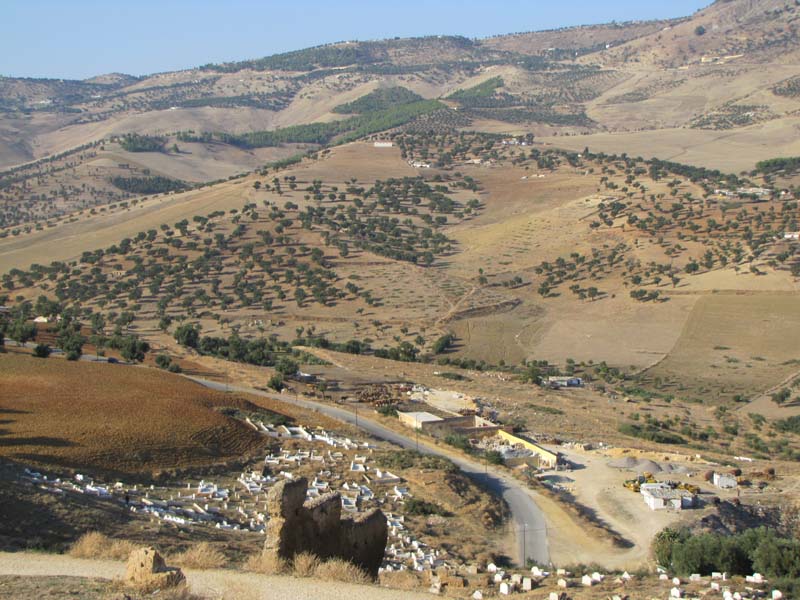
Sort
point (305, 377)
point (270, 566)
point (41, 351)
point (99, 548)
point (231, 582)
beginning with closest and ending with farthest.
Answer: point (231, 582) < point (270, 566) < point (99, 548) < point (41, 351) < point (305, 377)

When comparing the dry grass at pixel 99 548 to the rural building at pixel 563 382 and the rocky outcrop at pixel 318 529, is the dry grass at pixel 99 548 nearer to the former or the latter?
the rocky outcrop at pixel 318 529

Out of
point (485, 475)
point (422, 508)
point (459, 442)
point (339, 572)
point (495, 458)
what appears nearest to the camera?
A: point (339, 572)

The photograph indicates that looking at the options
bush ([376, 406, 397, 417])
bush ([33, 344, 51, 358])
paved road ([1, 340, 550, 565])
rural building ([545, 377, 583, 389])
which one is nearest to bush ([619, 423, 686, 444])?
bush ([376, 406, 397, 417])

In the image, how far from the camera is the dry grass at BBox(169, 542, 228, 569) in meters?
16.1

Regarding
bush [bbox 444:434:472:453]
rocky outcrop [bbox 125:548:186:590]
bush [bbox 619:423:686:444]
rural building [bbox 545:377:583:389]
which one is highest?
rocky outcrop [bbox 125:548:186:590]

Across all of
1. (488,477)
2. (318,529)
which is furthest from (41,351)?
(318,529)

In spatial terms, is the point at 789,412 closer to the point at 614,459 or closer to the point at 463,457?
the point at 614,459

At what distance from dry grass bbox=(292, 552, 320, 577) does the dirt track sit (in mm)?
194

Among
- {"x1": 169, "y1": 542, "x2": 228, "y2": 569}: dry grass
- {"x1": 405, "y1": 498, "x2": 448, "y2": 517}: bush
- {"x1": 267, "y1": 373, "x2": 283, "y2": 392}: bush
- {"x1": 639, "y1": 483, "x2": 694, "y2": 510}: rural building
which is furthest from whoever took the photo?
{"x1": 267, "y1": 373, "x2": 283, "y2": 392}: bush

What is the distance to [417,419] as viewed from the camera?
39250 millimetres

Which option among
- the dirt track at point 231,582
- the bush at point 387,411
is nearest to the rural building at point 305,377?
the bush at point 387,411

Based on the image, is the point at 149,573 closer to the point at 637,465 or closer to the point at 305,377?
the point at 637,465

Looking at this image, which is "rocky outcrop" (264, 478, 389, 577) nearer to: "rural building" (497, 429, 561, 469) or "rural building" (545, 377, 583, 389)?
"rural building" (497, 429, 561, 469)

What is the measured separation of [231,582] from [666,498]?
57.7 feet
